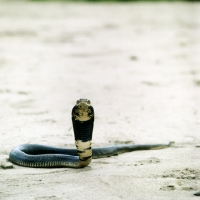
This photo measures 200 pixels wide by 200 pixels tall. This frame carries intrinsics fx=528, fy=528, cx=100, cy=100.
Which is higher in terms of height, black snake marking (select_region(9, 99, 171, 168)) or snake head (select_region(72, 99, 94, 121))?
snake head (select_region(72, 99, 94, 121))

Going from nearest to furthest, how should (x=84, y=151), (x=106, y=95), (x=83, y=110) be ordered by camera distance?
(x=83, y=110) → (x=84, y=151) → (x=106, y=95)

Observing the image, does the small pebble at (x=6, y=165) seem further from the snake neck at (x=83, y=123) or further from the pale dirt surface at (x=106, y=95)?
the snake neck at (x=83, y=123)

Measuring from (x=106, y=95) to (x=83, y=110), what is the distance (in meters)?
3.69

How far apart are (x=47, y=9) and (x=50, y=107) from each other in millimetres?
11390

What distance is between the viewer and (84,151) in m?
4.27

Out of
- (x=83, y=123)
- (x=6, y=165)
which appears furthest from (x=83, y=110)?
(x=6, y=165)

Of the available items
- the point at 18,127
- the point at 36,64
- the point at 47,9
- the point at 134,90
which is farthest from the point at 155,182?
the point at 47,9

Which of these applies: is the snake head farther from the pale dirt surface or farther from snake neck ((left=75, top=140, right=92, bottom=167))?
the pale dirt surface

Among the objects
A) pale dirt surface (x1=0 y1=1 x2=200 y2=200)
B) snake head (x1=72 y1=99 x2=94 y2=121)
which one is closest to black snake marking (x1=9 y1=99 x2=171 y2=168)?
snake head (x1=72 y1=99 x2=94 y2=121)

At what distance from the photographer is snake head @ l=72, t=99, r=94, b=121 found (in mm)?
3979

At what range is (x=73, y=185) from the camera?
391 centimetres

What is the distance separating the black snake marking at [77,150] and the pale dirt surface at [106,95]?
11cm

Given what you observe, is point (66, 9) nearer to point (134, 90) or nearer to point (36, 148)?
point (134, 90)

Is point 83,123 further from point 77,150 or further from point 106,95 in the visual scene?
point 106,95
